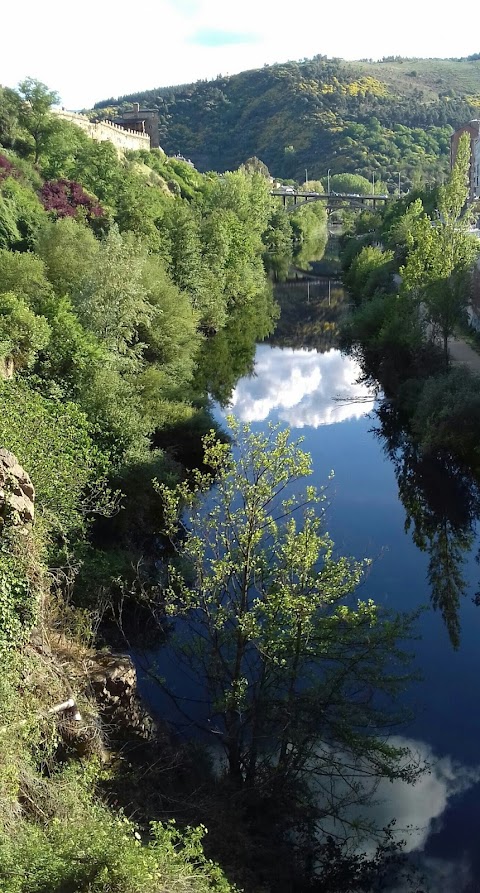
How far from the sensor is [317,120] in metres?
149

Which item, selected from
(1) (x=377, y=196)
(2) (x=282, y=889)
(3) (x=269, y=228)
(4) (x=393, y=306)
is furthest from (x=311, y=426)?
(1) (x=377, y=196)

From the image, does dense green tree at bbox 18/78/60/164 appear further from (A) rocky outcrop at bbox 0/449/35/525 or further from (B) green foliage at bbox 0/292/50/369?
(A) rocky outcrop at bbox 0/449/35/525

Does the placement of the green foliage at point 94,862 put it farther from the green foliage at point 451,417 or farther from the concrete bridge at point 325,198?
the concrete bridge at point 325,198

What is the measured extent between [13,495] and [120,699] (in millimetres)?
3644

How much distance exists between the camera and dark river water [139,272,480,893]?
35.7ft

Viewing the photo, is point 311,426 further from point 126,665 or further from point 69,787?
point 69,787

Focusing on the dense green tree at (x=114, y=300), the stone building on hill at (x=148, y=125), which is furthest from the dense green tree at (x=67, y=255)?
the stone building on hill at (x=148, y=125)

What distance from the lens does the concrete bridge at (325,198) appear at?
10425cm

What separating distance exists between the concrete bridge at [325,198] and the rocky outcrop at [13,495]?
9268 centimetres

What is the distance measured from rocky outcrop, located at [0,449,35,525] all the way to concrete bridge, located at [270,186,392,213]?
92.7 m

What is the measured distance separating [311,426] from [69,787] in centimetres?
2036

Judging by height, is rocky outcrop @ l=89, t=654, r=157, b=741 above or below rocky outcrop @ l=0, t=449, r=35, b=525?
below

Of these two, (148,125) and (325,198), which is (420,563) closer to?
(148,125)

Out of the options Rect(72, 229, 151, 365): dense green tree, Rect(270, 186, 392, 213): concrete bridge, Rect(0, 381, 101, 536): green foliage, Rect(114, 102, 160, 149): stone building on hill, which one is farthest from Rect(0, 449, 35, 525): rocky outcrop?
Rect(270, 186, 392, 213): concrete bridge
